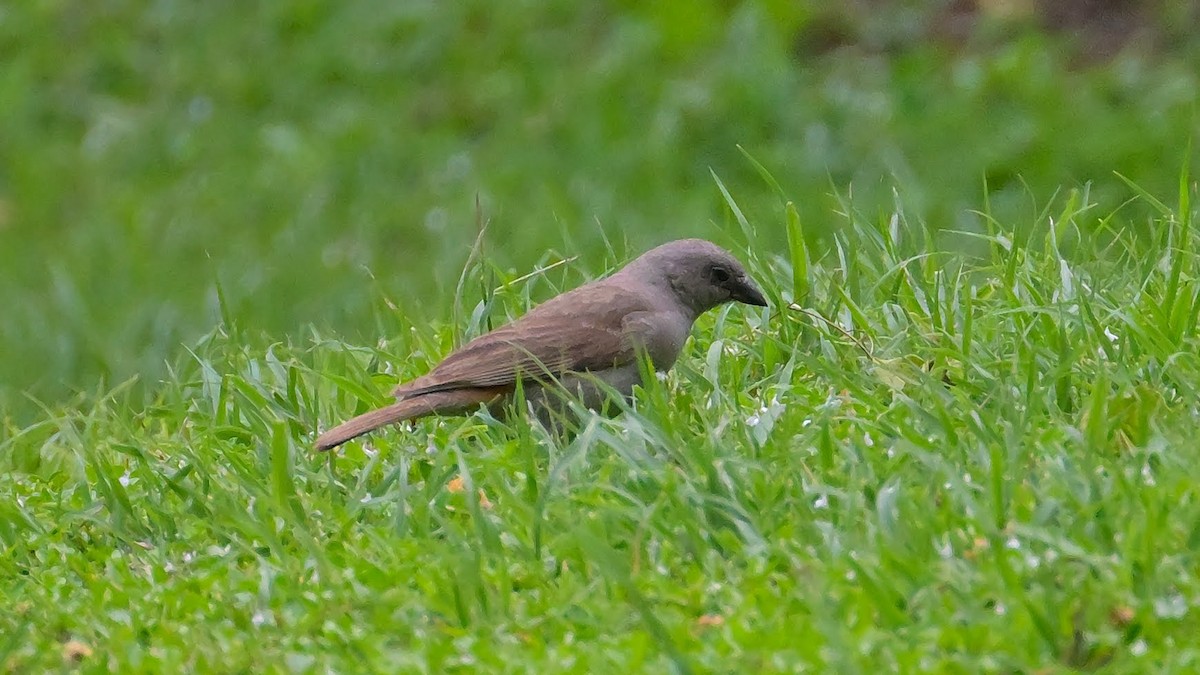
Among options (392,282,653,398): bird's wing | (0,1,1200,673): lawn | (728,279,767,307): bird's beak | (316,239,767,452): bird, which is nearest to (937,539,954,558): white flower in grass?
(0,1,1200,673): lawn

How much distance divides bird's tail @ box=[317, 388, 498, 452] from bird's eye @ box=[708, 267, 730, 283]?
84 centimetres

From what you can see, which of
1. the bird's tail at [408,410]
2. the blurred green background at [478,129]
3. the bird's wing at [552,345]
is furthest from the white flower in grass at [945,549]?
the blurred green background at [478,129]

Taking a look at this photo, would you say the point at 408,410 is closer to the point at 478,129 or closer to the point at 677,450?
the point at 677,450

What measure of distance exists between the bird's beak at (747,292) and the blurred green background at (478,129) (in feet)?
10.8

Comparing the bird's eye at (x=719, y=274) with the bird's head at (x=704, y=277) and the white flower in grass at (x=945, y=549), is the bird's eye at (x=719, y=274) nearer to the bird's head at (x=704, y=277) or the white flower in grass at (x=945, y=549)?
the bird's head at (x=704, y=277)

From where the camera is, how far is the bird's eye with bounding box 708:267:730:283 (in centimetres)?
625

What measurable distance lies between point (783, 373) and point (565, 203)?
519 cm

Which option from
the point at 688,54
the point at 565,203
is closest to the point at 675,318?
the point at 565,203

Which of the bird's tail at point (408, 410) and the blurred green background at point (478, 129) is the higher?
the bird's tail at point (408, 410)

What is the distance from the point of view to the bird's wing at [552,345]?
580cm

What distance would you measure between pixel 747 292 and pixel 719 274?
0.34 feet

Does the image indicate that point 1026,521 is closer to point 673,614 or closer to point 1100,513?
point 1100,513

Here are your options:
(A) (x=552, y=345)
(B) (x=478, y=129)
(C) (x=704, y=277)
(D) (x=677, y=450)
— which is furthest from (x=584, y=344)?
(B) (x=478, y=129)

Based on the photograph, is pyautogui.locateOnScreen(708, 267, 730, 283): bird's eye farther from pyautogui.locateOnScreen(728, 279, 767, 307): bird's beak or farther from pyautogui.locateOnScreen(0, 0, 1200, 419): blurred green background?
pyautogui.locateOnScreen(0, 0, 1200, 419): blurred green background
